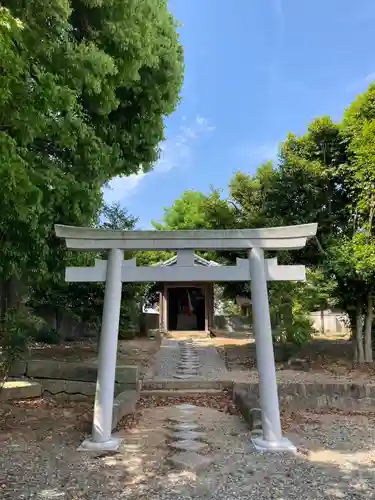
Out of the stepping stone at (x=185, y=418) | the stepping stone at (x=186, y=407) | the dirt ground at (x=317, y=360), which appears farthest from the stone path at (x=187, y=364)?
the stepping stone at (x=185, y=418)

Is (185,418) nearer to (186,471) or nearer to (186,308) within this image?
(186,471)

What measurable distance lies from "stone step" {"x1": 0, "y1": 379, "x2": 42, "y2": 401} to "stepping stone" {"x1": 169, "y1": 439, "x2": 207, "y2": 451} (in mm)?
3918

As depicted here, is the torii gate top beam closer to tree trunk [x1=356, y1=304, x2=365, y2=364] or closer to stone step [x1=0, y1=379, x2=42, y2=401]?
stone step [x1=0, y1=379, x2=42, y2=401]

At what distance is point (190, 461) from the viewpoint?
180 inches

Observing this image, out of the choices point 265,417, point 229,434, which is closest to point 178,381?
point 229,434

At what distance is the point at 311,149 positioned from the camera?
11641mm

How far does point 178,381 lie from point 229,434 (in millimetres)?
3462

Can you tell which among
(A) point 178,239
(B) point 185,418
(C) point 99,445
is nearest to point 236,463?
(C) point 99,445

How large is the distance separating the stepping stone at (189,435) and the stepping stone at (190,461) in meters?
0.68

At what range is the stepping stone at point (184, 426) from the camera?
604 centimetres

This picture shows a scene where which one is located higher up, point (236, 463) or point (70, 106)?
point (70, 106)

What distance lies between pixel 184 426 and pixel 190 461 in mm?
1669

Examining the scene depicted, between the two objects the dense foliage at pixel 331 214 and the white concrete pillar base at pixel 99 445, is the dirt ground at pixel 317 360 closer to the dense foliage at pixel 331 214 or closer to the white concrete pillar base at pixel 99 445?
the dense foliage at pixel 331 214

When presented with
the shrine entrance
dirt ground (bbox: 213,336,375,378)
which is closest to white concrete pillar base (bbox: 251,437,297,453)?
dirt ground (bbox: 213,336,375,378)
